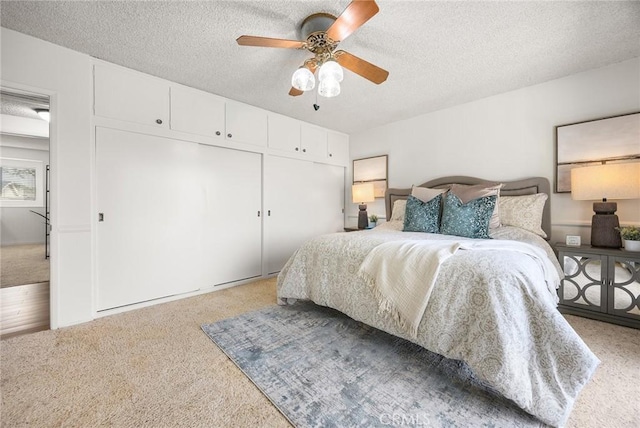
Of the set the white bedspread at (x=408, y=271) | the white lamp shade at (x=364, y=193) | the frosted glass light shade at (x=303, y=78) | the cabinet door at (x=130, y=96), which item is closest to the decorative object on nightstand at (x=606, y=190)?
the white bedspread at (x=408, y=271)

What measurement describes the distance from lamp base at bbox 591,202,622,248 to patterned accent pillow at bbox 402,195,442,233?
1268 millimetres

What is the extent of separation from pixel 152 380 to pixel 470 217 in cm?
278

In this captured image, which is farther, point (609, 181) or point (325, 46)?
point (609, 181)

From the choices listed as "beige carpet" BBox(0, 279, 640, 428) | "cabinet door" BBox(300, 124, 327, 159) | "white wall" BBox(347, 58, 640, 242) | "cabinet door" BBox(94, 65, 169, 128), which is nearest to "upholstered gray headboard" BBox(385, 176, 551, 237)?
"white wall" BBox(347, 58, 640, 242)

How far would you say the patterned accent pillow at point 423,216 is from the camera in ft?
9.06

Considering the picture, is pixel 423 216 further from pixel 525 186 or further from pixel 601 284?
pixel 601 284

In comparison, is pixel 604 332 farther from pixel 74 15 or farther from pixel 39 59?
pixel 39 59

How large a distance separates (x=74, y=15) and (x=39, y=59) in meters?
0.63

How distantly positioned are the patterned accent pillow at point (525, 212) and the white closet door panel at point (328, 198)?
2.51 metres

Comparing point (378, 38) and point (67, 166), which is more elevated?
point (378, 38)

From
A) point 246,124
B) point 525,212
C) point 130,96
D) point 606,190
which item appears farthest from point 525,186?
point 130,96

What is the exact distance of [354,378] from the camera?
1.53 m

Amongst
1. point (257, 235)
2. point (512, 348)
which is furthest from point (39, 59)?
point (512, 348)

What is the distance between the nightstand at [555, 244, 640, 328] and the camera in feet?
6.87
